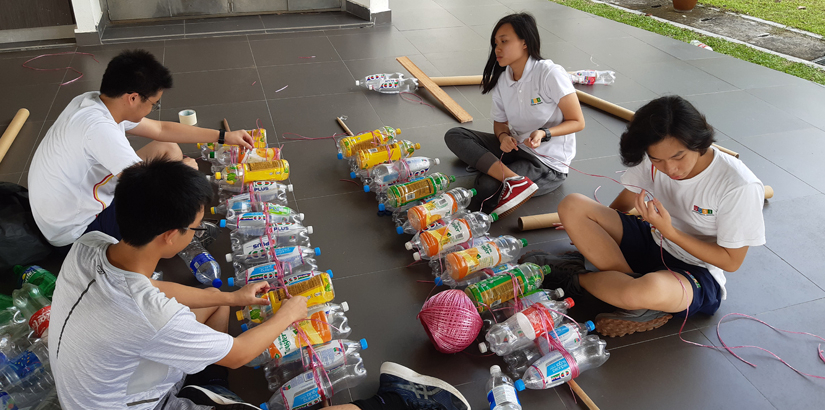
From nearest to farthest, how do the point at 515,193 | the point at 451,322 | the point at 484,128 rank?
the point at 451,322 → the point at 515,193 → the point at 484,128

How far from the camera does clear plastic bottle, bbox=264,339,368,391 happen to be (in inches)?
89.9

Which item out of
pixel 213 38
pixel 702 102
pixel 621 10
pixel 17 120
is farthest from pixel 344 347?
pixel 621 10

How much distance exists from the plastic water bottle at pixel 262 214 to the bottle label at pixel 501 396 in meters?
1.54

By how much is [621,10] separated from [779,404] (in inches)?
281

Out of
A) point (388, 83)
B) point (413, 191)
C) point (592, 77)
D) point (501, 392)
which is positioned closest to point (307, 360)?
point (501, 392)

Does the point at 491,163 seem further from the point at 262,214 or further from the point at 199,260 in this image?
the point at 199,260

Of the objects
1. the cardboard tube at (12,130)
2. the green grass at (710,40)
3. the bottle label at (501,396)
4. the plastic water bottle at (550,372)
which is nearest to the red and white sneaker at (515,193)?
Answer: the plastic water bottle at (550,372)

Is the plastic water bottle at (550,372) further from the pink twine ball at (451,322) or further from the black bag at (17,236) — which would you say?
the black bag at (17,236)

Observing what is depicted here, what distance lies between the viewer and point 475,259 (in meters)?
2.79

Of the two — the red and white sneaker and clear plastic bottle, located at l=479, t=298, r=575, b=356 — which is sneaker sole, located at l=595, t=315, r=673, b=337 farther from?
the red and white sneaker

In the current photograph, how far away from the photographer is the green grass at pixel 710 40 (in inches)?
232

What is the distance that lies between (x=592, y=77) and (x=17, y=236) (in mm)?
4674

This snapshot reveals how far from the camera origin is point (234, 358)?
6.11ft

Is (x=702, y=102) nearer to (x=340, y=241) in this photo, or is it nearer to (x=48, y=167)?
(x=340, y=241)
